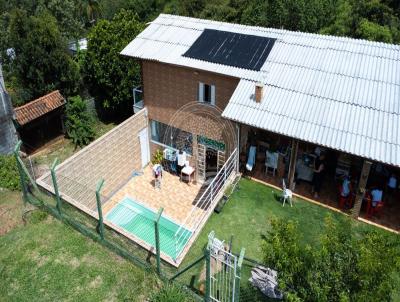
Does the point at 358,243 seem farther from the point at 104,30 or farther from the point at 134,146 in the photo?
the point at 104,30

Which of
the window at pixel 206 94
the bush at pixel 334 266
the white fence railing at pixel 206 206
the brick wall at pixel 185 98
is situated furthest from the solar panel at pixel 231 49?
the bush at pixel 334 266

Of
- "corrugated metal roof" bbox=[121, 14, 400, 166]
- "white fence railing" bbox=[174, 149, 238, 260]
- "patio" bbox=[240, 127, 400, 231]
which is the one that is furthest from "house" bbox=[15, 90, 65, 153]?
"patio" bbox=[240, 127, 400, 231]

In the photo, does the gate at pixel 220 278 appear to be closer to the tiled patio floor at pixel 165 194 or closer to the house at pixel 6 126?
the tiled patio floor at pixel 165 194

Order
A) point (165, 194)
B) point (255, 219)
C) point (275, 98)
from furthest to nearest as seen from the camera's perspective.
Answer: point (165, 194) → point (275, 98) → point (255, 219)

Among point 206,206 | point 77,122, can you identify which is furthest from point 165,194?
point 77,122

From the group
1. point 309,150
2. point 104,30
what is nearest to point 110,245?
point 309,150

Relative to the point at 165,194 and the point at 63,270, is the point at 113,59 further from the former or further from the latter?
the point at 63,270

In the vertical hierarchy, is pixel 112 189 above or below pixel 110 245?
below
